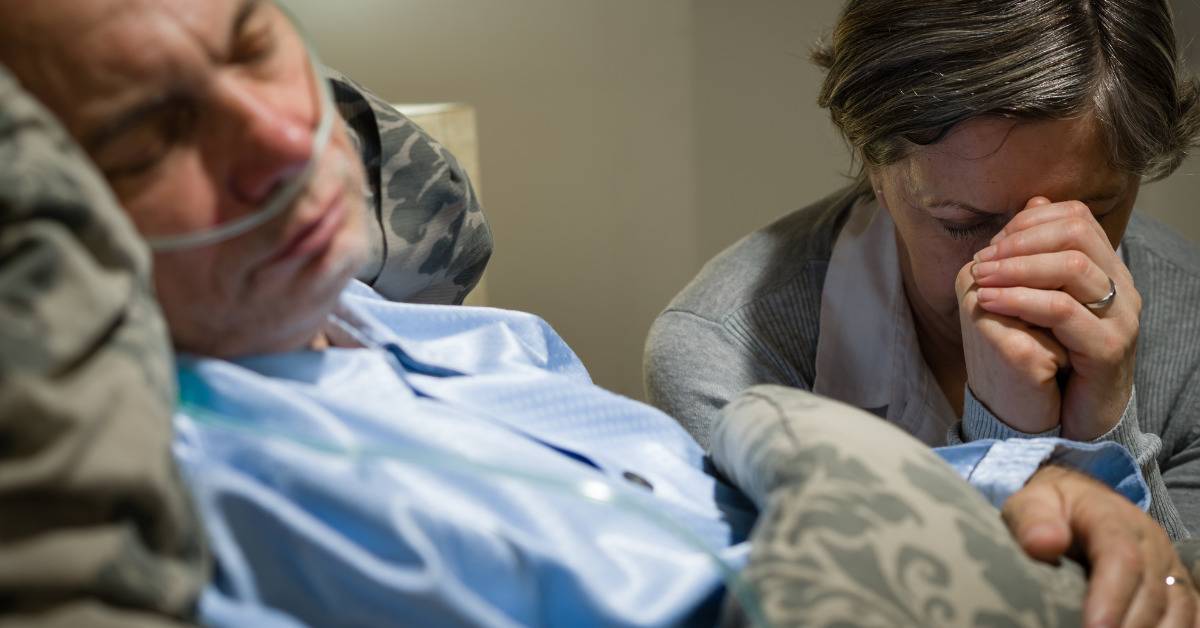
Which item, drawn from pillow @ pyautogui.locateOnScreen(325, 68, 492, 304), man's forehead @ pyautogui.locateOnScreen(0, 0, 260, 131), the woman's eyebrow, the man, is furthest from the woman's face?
man's forehead @ pyautogui.locateOnScreen(0, 0, 260, 131)

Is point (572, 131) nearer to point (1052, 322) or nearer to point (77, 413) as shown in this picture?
point (1052, 322)

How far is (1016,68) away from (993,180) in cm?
10

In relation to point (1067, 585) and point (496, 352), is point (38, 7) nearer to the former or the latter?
point (496, 352)

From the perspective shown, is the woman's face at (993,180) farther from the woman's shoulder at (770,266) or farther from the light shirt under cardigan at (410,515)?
the light shirt under cardigan at (410,515)

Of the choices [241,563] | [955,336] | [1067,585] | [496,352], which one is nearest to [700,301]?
[955,336]

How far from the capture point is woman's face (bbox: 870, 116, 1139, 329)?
3.28 feet

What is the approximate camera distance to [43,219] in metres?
0.49

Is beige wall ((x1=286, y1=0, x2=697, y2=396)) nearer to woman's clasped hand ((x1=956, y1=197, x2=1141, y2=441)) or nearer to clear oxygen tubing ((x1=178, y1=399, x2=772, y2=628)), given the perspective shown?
woman's clasped hand ((x1=956, y1=197, x2=1141, y2=441))

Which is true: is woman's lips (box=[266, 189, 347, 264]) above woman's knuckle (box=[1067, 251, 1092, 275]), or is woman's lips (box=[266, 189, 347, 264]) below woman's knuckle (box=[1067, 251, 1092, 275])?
above

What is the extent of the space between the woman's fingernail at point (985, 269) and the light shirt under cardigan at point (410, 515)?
280 mm

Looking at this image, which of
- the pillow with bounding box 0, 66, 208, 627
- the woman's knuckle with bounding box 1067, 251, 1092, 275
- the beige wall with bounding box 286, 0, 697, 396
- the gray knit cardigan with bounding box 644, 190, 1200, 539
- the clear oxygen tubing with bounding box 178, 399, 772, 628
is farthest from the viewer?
the beige wall with bounding box 286, 0, 697, 396

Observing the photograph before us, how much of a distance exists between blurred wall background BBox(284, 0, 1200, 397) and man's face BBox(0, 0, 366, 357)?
1.19 metres

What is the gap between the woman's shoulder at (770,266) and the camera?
1.25m

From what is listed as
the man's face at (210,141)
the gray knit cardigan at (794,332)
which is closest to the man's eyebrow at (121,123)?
the man's face at (210,141)
